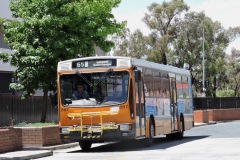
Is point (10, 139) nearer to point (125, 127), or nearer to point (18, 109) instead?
point (125, 127)

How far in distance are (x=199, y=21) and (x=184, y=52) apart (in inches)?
166

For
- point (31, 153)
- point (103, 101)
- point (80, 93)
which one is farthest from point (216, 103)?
point (31, 153)

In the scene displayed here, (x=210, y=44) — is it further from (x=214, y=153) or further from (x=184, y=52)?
(x=214, y=153)

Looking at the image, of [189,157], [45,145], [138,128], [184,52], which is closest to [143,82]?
[138,128]

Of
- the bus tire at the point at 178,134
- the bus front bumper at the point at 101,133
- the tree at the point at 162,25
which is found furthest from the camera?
the tree at the point at 162,25

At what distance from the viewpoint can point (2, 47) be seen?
40.7 m

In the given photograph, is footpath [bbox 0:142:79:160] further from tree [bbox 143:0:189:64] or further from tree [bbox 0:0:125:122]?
tree [bbox 143:0:189:64]

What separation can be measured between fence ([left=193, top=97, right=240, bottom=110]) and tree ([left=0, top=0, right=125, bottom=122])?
98.7 ft

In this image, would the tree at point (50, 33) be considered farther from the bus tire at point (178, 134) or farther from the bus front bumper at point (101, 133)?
the bus front bumper at point (101, 133)

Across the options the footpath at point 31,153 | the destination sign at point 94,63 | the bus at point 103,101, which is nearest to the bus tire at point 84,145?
the bus at point 103,101

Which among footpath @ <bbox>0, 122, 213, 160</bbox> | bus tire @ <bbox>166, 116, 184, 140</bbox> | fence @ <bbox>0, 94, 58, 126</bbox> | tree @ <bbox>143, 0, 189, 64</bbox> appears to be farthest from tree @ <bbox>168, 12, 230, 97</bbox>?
footpath @ <bbox>0, 122, 213, 160</bbox>

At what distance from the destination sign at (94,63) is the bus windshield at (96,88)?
→ 29cm

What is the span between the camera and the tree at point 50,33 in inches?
1017

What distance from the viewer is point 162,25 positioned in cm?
7044
